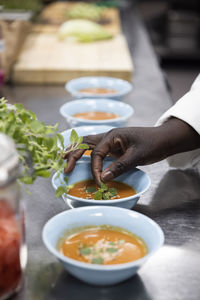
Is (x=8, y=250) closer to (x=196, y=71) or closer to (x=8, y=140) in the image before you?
(x=8, y=140)

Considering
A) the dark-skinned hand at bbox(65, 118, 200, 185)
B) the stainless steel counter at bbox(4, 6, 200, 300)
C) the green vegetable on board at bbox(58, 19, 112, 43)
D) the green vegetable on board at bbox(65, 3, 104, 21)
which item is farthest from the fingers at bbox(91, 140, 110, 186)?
the green vegetable on board at bbox(65, 3, 104, 21)

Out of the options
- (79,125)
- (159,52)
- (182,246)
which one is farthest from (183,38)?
(182,246)

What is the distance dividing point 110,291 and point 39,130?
34cm

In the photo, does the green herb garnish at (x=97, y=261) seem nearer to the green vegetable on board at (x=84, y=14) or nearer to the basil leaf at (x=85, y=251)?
the basil leaf at (x=85, y=251)

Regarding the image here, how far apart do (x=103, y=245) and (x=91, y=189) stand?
0.28m

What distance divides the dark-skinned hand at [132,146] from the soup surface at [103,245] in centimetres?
21

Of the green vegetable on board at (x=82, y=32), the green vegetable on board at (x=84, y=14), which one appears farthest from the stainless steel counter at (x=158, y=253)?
the green vegetable on board at (x=84, y=14)

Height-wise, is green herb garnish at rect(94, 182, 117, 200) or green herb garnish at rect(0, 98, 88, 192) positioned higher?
green herb garnish at rect(0, 98, 88, 192)

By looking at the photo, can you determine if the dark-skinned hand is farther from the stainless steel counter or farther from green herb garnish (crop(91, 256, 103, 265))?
green herb garnish (crop(91, 256, 103, 265))

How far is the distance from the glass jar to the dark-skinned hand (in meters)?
0.37

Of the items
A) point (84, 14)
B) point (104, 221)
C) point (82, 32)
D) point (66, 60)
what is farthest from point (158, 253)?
point (84, 14)

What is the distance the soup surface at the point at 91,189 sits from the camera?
1.20 meters

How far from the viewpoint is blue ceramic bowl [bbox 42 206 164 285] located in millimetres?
859

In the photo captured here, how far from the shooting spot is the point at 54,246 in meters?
0.93
